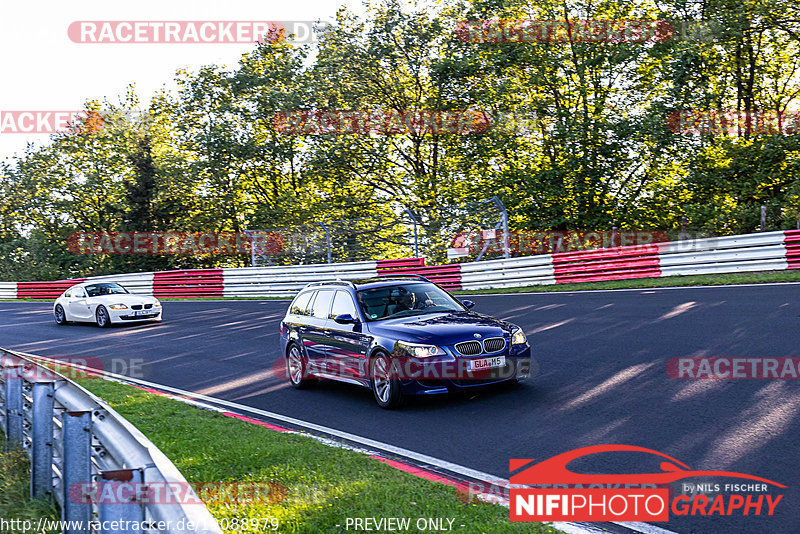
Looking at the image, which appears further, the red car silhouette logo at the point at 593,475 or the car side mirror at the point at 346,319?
the car side mirror at the point at 346,319

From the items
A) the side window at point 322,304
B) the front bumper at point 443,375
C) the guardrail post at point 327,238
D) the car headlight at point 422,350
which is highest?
the guardrail post at point 327,238

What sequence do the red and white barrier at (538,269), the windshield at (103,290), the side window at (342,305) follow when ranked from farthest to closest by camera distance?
the windshield at (103,290) → the red and white barrier at (538,269) → the side window at (342,305)

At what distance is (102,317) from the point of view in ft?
72.6

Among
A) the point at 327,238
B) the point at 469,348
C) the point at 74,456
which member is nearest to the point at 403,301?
the point at 469,348

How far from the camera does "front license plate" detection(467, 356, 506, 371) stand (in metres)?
8.72

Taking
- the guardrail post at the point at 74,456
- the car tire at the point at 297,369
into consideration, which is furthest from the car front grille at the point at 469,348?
the guardrail post at the point at 74,456

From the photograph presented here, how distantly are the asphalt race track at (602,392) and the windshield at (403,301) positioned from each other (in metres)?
1.17

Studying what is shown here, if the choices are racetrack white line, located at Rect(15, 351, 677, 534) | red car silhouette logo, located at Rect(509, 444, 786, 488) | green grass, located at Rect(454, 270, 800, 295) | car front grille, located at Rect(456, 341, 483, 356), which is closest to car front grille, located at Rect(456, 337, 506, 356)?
car front grille, located at Rect(456, 341, 483, 356)

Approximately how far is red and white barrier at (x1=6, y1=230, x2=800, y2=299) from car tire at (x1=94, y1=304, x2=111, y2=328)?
718cm

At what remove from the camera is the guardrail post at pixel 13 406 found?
6.56 m

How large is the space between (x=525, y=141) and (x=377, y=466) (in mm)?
24553

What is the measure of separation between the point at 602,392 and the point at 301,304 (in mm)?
4872

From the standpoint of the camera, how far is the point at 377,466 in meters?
6.39

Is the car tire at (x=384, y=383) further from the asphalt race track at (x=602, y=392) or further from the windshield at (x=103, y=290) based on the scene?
the windshield at (x=103, y=290)
